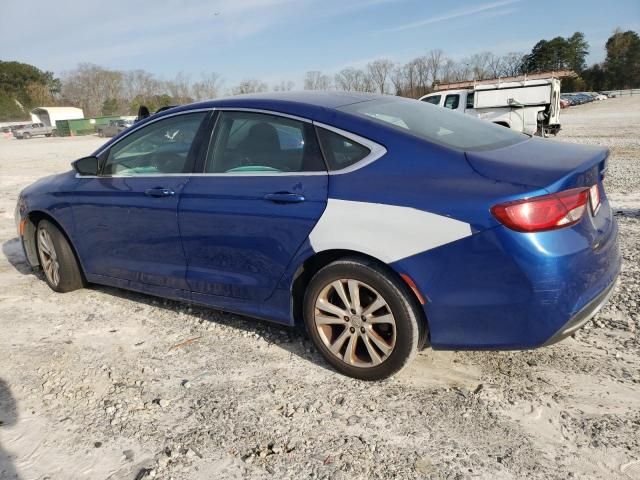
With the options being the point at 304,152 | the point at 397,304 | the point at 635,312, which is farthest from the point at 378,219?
the point at 635,312

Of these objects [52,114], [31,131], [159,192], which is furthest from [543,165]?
[52,114]

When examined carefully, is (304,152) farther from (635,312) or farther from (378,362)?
(635,312)

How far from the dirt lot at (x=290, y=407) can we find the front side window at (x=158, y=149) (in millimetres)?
1209

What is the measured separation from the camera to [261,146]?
10.7 feet

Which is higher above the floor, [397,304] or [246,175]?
[246,175]

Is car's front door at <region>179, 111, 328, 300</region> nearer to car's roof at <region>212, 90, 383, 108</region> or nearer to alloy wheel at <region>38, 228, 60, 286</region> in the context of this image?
car's roof at <region>212, 90, 383, 108</region>

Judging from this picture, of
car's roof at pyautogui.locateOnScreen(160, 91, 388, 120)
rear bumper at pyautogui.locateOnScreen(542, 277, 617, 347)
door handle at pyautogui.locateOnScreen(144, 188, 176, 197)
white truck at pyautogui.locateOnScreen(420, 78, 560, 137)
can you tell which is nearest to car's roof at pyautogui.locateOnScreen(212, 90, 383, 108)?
car's roof at pyautogui.locateOnScreen(160, 91, 388, 120)

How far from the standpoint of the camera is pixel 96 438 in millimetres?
2627

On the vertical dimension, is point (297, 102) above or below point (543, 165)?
above

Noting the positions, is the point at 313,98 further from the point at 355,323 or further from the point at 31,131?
the point at 31,131

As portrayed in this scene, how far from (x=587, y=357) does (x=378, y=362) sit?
1303 mm

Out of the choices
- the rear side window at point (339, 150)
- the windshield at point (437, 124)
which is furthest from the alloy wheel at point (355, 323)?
the windshield at point (437, 124)

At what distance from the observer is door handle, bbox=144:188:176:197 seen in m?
3.54

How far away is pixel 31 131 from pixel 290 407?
57.6m
